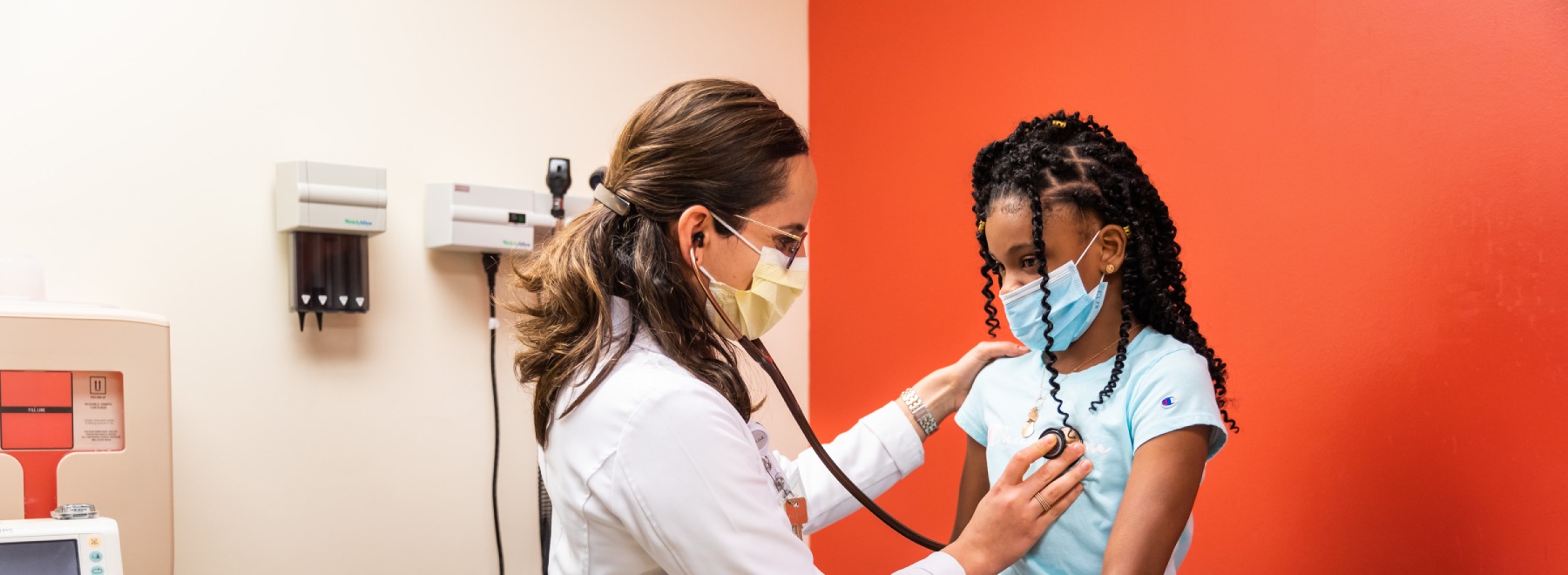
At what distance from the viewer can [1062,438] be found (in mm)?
1258

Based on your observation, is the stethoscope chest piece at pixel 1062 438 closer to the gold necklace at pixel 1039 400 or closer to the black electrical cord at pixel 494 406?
the gold necklace at pixel 1039 400

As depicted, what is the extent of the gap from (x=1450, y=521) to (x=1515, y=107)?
0.53 m

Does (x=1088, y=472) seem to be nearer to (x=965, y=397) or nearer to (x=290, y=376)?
(x=965, y=397)

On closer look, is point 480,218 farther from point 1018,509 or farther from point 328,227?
point 1018,509

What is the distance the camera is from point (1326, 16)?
1509 millimetres

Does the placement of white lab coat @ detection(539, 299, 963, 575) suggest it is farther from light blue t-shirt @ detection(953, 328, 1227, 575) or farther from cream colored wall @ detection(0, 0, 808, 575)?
cream colored wall @ detection(0, 0, 808, 575)

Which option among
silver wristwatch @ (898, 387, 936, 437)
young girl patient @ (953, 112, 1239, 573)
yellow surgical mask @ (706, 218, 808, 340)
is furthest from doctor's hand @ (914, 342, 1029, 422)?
yellow surgical mask @ (706, 218, 808, 340)

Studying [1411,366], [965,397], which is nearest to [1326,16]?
[1411,366]

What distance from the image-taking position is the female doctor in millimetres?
1021

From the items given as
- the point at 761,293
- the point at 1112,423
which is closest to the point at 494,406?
the point at 761,293

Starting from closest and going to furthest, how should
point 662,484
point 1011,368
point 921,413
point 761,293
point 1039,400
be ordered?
point 662,484 → point 761,293 → point 1039,400 → point 1011,368 → point 921,413

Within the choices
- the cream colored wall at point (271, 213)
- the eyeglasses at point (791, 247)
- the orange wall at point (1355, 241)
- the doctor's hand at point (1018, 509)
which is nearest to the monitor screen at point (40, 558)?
the cream colored wall at point (271, 213)

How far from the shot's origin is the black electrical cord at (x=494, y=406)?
2174mm

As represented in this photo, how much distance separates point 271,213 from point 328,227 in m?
0.14
